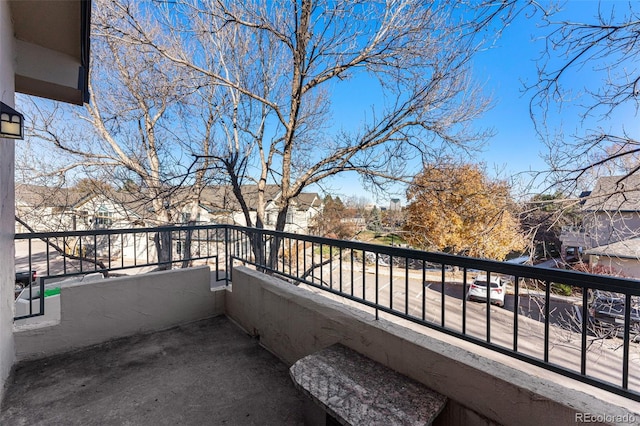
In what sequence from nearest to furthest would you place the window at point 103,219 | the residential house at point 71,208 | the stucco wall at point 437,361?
the stucco wall at point 437,361 → the residential house at point 71,208 → the window at point 103,219

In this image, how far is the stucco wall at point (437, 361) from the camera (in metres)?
1.21

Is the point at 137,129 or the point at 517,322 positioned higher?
the point at 137,129

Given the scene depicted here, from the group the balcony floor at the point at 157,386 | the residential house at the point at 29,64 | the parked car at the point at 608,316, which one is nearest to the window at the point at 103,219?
the residential house at the point at 29,64

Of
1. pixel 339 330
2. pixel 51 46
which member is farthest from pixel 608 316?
pixel 51 46

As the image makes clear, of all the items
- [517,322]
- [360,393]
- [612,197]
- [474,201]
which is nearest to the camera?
[517,322]

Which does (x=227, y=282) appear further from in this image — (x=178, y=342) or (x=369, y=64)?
(x=369, y=64)

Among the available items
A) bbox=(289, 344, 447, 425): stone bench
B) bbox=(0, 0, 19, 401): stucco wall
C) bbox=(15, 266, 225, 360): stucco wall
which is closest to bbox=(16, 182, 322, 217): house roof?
bbox=(15, 266, 225, 360): stucco wall

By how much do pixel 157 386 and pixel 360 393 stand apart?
1.66m

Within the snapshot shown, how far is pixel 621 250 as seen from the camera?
4.40 meters

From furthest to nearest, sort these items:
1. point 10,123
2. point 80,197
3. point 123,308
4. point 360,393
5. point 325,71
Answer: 1. point 80,197
2. point 325,71
3. point 123,308
4. point 10,123
5. point 360,393

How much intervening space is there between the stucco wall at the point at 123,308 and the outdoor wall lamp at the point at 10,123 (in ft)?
4.84

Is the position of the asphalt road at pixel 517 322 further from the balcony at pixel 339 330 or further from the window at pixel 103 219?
the window at pixel 103 219

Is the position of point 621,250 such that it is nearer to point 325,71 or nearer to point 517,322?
point 517,322

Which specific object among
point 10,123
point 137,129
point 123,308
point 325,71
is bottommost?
point 123,308
